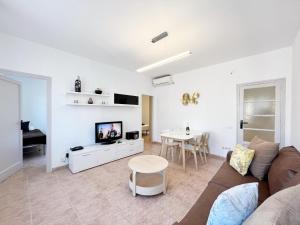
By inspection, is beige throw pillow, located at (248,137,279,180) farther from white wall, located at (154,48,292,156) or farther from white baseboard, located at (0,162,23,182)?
white baseboard, located at (0,162,23,182)

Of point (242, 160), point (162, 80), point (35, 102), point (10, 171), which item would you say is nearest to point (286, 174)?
point (242, 160)

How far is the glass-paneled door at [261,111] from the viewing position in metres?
3.14

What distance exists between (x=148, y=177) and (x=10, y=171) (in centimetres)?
286

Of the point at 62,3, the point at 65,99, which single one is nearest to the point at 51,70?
the point at 65,99

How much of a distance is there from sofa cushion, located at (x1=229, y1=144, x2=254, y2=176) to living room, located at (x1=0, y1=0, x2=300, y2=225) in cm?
1

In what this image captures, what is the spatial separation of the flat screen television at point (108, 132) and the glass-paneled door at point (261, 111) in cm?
337

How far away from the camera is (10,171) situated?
112 inches

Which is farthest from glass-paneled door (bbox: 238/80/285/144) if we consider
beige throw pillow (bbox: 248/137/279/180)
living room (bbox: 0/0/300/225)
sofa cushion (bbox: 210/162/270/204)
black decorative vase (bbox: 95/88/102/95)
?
black decorative vase (bbox: 95/88/102/95)

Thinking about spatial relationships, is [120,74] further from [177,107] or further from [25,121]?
[25,121]

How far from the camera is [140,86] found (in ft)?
16.9

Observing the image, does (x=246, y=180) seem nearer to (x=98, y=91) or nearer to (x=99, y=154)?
(x=99, y=154)

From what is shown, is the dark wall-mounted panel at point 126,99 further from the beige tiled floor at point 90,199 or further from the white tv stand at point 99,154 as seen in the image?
the beige tiled floor at point 90,199

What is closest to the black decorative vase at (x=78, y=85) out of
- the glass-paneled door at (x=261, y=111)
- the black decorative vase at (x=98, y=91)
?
the black decorative vase at (x=98, y=91)

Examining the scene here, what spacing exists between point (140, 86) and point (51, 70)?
2.77 metres
